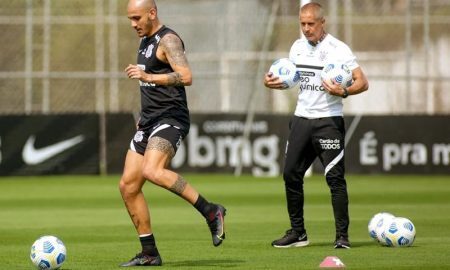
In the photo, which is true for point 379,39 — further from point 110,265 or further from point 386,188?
point 110,265

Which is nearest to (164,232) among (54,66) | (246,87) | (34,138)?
(34,138)

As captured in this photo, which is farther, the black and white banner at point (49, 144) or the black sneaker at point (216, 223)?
the black and white banner at point (49, 144)

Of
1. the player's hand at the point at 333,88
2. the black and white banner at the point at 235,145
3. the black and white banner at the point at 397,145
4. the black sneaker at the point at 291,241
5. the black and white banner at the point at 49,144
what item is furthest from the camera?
the black and white banner at the point at 397,145

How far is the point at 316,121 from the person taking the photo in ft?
42.3

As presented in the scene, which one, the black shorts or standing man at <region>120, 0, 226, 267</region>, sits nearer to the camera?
standing man at <region>120, 0, 226, 267</region>

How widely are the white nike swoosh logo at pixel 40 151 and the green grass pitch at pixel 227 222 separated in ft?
1.59

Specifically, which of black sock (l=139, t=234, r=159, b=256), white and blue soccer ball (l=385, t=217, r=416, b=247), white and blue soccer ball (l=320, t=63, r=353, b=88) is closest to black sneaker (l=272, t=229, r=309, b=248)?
white and blue soccer ball (l=385, t=217, r=416, b=247)

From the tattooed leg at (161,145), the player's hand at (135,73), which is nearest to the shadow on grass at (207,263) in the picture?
the tattooed leg at (161,145)

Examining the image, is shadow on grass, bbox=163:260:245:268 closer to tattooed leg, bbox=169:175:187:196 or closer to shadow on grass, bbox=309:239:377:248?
tattooed leg, bbox=169:175:187:196

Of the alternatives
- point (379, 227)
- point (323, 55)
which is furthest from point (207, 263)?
point (323, 55)

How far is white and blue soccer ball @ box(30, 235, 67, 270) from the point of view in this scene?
Answer: 34.7 feet

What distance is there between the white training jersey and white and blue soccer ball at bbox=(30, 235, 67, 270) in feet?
11.5

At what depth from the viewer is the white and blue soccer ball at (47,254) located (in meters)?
10.6

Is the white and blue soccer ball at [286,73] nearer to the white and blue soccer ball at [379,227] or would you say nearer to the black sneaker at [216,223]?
the white and blue soccer ball at [379,227]
